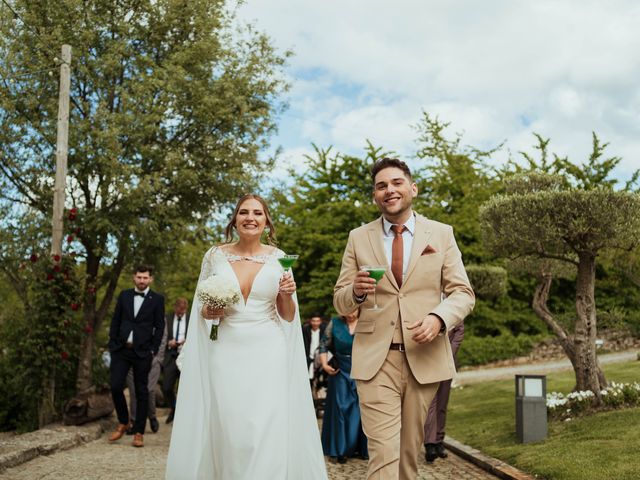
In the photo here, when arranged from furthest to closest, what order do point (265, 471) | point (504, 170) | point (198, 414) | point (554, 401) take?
point (504, 170), point (554, 401), point (198, 414), point (265, 471)

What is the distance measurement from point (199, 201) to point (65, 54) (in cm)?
408

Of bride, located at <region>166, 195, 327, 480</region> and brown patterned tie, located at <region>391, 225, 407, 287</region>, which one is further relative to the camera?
bride, located at <region>166, 195, 327, 480</region>

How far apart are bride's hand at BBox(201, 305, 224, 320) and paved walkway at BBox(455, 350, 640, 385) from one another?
17.6 m

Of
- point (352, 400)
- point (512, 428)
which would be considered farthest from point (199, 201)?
point (512, 428)

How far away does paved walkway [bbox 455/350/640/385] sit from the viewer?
23461 millimetres

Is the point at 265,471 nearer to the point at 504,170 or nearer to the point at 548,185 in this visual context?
the point at 548,185

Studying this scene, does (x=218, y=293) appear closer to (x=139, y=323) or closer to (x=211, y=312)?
(x=211, y=312)

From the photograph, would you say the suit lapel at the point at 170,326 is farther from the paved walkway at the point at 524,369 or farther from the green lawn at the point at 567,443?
the paved walkway at the point at 524,369

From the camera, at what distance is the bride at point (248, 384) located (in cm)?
563

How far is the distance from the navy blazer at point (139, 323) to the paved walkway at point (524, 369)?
13.2 metres

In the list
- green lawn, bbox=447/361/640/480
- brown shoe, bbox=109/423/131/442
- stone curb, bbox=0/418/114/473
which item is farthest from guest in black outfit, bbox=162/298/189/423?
green lawn, bbox=447/361/640/480

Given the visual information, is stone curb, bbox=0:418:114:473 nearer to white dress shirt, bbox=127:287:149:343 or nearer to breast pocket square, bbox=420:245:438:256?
white dress shirt, bbox=127:287:149:343

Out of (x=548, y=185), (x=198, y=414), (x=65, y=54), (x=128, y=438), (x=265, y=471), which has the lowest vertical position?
(x=128, y=438)

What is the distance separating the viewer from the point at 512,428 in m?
10.7
